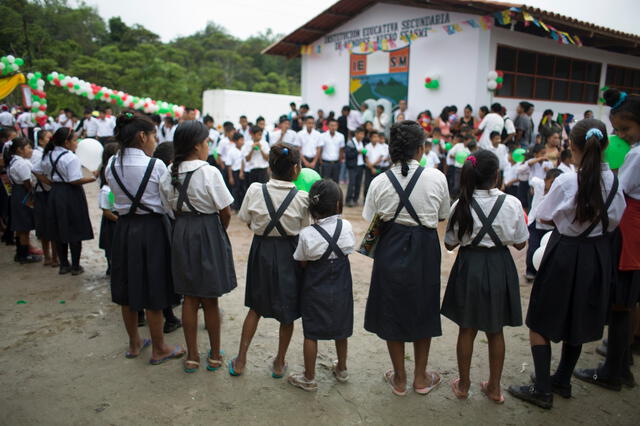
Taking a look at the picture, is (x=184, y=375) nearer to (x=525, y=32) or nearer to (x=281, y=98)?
(x=525, y=32)

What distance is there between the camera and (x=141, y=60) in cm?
2508

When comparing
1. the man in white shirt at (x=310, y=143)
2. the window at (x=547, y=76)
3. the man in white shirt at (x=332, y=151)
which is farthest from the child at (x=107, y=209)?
the window at (x=547, y=76)

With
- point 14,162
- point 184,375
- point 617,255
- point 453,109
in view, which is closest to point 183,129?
point 184,375

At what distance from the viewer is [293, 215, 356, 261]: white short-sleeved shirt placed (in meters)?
2.63

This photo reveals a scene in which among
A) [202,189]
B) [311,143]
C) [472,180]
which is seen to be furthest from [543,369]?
[311,143]

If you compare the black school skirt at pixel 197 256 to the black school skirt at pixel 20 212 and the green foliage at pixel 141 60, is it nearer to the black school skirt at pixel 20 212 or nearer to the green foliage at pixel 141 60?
the black school skirt at pixel 20 212

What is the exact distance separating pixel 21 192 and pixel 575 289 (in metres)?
5.69

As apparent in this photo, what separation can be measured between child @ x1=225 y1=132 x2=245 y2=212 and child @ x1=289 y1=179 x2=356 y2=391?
5.67 meters

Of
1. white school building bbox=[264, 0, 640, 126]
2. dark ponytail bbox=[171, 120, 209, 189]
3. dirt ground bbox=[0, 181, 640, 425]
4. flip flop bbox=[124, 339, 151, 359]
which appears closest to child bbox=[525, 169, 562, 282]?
dirt ground bbox=[0, 181, 640, 425]

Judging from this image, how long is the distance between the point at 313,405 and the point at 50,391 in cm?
162

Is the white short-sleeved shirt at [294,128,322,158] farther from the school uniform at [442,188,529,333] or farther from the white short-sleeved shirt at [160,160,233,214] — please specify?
the school uniform at [442,188,529,333]

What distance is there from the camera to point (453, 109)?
32.3 ft

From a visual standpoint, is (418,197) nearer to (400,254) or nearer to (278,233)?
(400,254)

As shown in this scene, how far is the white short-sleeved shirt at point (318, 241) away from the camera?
Result: 8.64 feet
